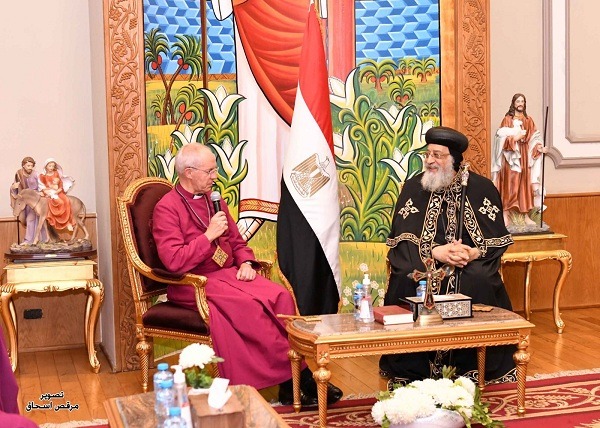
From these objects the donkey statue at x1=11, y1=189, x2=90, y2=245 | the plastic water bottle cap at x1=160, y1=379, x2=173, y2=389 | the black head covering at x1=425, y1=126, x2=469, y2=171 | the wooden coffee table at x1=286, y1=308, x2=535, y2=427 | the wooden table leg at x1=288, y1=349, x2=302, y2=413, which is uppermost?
the black head covering at x1=425, y1=126, x2=469, y2=171

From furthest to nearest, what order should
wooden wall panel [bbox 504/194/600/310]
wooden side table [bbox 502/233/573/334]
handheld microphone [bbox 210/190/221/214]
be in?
wooden wall panel [bbox 504/194/600/310]
wooden side table [bbox 502/233/573/334]
handheld microphone [bbox 210/190/221/214]

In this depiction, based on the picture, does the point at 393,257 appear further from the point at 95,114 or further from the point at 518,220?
the point at 95,114

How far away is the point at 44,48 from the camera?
6.23 m

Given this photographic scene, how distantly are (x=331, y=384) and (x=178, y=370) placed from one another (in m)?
2.09

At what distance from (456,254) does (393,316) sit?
795 millimetres

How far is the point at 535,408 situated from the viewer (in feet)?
15.5

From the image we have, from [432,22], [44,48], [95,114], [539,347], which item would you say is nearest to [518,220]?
[539,347]

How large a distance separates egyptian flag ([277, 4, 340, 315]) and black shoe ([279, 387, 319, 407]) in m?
0.80

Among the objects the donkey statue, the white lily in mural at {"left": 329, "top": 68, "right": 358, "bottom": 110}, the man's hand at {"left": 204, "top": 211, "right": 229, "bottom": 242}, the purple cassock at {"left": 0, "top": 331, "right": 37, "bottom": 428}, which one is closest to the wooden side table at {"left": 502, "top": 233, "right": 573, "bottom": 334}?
the white lily in mural at {"left": 329, "top": 68, "right": 358, "bottom": 110}

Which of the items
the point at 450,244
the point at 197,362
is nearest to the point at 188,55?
the point at 450,244

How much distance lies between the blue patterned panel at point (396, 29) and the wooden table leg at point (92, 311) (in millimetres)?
2451

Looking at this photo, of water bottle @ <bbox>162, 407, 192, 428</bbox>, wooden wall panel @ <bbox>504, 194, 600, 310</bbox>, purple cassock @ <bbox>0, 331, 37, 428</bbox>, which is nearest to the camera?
water bottle @ <bbox>162, 407, 192, 428</bbox>

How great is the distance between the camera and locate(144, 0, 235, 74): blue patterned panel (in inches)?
232

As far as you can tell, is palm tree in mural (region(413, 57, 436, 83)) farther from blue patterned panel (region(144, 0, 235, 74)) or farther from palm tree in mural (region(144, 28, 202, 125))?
palm tree in mural (region(144, 28, 202, 125))
